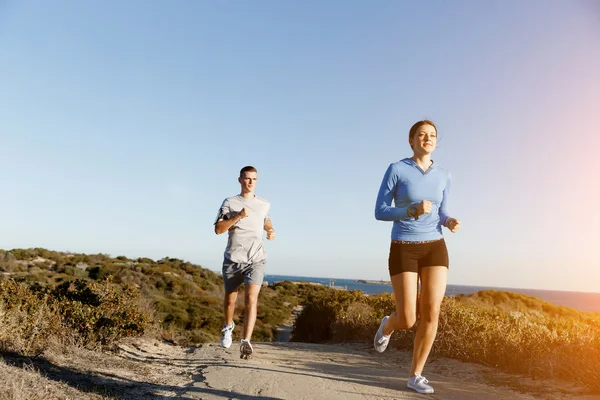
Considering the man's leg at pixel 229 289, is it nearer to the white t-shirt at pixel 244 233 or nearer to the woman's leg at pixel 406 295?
the white t-shirt at pixel 244 233

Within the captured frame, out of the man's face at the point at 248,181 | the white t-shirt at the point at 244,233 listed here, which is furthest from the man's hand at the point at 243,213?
the man's face at the point at 248,181

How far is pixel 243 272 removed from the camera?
263 inches

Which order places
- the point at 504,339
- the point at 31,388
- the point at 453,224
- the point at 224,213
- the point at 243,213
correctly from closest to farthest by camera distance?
the point at 31,388 → the point at 453,224 → the point at 243,213 → the point at 224,213 → the point at 504,339

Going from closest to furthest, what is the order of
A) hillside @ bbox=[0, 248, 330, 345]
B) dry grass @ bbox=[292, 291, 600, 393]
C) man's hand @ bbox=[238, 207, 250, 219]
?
1. dry grass @ bbox=[292, 291, 600, 393]
2. man's hand @ bbox=[238, 207, 250, 219]
3. hillside @ bbox=[0, 248, 330, 345]

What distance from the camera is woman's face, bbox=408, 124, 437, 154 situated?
4891 mm

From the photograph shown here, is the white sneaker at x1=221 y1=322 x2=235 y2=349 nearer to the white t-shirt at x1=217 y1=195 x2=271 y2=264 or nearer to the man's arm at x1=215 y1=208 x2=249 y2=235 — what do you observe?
the white t-shirt at x1=217 y1=195 x2=271 y2=264

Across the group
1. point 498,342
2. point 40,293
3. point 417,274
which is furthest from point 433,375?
point 40,293

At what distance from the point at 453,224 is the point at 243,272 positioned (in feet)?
9.97

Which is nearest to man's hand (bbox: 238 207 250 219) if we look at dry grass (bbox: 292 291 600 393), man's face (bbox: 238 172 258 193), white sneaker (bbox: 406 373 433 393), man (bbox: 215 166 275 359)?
man (bbox: 215 166 275 359)

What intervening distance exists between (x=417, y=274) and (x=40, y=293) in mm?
7150

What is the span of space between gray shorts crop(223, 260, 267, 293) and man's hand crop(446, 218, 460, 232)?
2.80 meters

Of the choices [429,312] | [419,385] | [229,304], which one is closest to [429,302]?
[429,312]

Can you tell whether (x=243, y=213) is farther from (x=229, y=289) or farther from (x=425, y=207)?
(x=425, y=207)

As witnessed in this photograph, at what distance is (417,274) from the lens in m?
4.84
